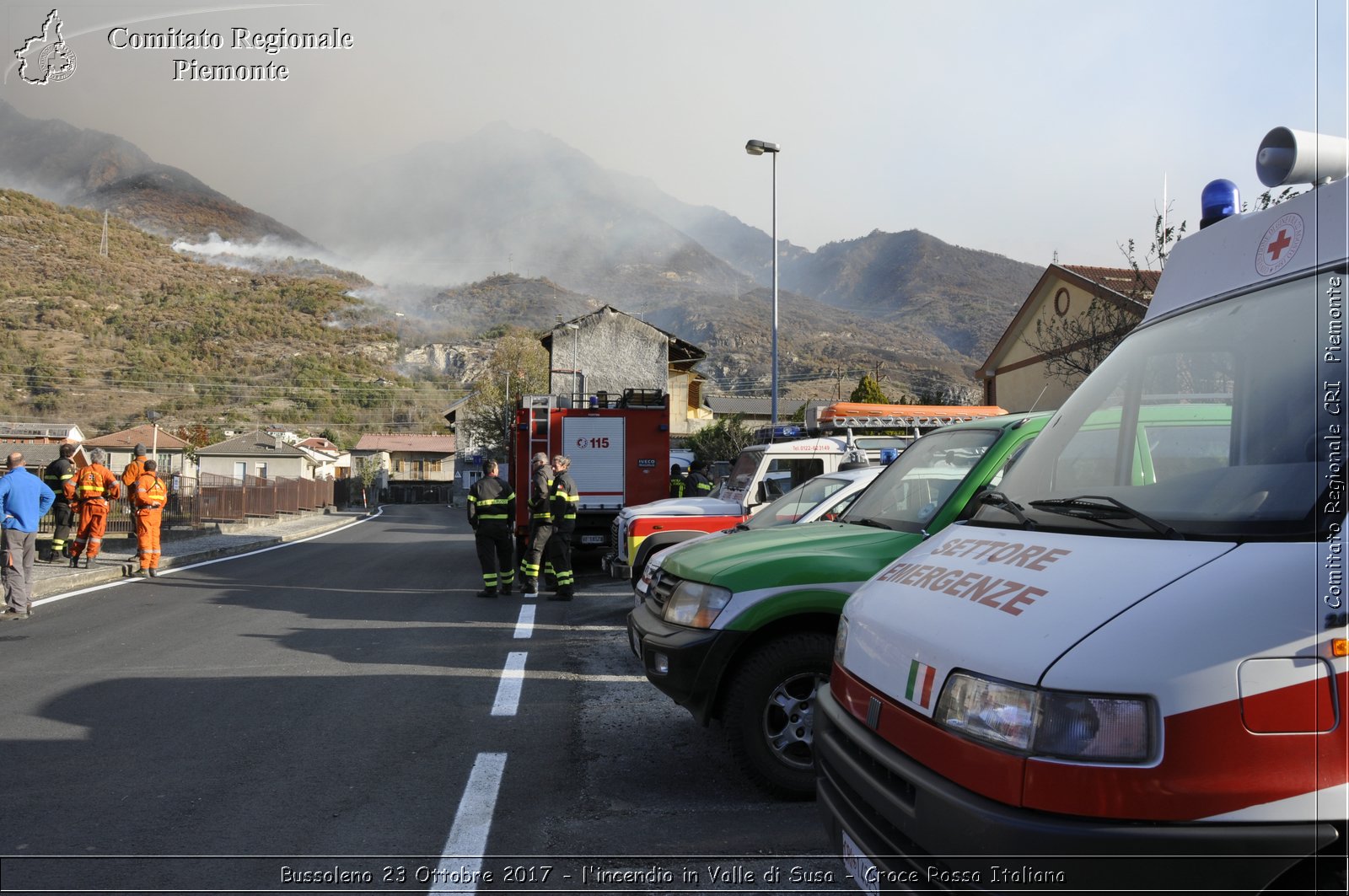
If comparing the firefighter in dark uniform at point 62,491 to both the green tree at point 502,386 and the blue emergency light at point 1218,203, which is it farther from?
the green tree at point 502,386

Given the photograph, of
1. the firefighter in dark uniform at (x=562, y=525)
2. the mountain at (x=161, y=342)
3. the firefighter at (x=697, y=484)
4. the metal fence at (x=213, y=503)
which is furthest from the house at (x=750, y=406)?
the firefighter in dark uniform at (x=562, y=525)

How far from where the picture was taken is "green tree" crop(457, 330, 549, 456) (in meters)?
55.5

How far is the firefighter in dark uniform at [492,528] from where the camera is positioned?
11703mm

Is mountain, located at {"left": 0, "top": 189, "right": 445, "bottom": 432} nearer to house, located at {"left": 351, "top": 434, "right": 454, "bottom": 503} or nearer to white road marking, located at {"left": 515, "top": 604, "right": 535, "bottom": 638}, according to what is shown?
house, located at {"left": 351, "top": 434, "right": 454, "bottom": 503}

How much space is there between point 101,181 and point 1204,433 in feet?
749

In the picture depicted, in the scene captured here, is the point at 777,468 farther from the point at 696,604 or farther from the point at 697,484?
the point at 696,604

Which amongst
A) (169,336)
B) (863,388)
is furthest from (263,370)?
(863,388)

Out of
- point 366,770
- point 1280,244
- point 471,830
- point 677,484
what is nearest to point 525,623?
point 366,770

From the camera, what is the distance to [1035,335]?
88.4ft

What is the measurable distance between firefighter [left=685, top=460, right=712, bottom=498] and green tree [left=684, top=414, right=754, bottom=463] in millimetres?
14193

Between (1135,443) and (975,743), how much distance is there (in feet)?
4.79

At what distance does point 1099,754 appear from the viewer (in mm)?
2010

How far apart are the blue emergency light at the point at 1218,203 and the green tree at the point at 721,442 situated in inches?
1074

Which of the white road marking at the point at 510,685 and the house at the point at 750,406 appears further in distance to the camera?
the house at the point at 750,406
